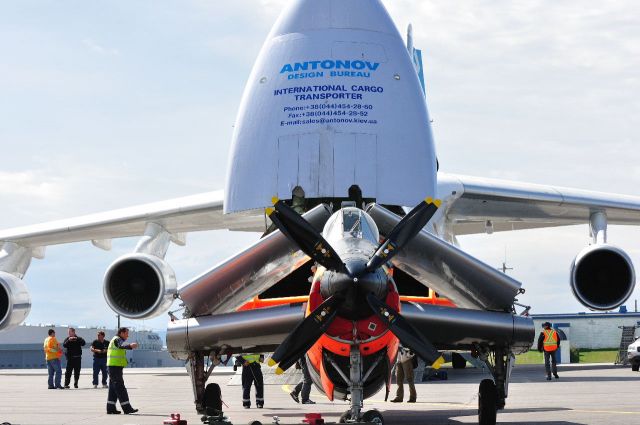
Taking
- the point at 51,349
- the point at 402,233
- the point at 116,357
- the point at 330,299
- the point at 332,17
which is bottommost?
the point at 330,299

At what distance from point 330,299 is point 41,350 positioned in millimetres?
39347

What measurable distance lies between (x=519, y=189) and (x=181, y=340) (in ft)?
27.4

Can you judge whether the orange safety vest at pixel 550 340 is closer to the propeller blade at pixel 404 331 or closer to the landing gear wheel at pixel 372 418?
the landing gear wheel at pixel 372 418

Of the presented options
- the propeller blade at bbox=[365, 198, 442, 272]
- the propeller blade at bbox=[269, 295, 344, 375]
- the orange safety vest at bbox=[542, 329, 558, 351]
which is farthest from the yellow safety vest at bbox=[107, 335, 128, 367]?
the orange safety vest at bbox=[542, 329, 558, 351]

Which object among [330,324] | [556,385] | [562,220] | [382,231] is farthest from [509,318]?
[556,385]

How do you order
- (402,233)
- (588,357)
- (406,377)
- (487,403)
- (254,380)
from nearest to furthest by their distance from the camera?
(402,233) < (487,403) < (254,380) < (406,377) < (588,357)

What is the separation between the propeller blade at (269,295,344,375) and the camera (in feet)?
26.3

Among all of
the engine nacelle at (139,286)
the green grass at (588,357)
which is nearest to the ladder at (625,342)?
the green grass at (588,357)

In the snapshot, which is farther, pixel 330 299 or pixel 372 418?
pixel 372 418

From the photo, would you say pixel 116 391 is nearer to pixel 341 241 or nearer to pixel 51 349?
pixel 341 241

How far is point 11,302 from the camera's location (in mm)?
16328

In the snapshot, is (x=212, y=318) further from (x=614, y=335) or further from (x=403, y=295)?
(x=614, y=335)

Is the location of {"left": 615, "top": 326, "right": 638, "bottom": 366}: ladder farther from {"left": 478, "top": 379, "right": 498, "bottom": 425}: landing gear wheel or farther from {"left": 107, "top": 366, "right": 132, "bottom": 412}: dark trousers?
{"left": 478, "top": 379, "right": 498, "bottom": 425}: landing gear wheel

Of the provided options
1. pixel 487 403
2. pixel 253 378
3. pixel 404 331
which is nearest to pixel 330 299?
pixel 404 331
